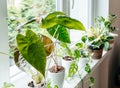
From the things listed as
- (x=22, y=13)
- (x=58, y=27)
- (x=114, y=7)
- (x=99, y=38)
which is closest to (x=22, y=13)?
(x=22, y=13)

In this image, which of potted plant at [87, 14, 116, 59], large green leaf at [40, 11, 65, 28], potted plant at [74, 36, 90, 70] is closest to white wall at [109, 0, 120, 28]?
potted plant at [87, 14, 116, 59]

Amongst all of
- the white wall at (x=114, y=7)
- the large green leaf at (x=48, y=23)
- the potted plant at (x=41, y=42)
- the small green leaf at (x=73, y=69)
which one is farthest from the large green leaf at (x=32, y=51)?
the white wall at (x=114, y=7)

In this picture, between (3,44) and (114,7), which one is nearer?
(3,44)

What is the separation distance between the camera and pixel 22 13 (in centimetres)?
133

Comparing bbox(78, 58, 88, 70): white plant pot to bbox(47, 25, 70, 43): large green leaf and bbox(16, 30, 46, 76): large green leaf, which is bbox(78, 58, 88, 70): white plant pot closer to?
bbox(47, 25, 70, 43): large green leaf

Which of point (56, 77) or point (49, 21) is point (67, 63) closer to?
point (56, 77)

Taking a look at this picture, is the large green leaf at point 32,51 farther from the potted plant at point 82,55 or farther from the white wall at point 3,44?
the potted plant at point 82,55

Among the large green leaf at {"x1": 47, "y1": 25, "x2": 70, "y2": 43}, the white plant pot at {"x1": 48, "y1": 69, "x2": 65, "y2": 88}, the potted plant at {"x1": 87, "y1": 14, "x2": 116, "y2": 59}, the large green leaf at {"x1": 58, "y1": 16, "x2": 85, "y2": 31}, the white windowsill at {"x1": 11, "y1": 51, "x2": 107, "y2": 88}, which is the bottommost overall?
the white windowsill at {"x1": 11, "y1": 51, "x2": 107, "y2": 88}

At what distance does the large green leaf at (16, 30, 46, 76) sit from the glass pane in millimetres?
218

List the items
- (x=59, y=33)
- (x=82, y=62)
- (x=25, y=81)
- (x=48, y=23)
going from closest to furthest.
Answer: (x=48, y=23)
(x=59, y=33)
(x=25, y=81)
(x=82, y=62)

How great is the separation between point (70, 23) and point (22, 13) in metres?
0.45

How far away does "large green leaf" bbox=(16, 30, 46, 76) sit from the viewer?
2.53ft

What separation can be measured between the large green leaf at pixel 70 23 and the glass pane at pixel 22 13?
182mm

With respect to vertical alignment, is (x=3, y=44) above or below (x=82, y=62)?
above
